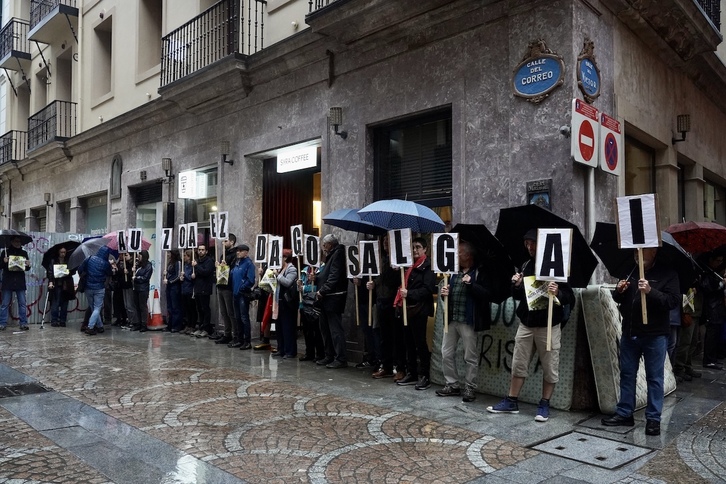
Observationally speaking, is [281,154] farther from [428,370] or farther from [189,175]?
[428,370]

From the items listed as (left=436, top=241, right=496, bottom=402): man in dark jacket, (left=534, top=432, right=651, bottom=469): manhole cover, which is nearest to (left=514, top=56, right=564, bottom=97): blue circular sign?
(left=436, top=241, right=496, bottom=402): man in dark jacket

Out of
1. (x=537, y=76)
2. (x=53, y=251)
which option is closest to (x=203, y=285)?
(x=53, y=251)

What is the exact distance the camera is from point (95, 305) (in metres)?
13.0

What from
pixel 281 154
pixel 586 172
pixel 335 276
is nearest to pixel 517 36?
pixel 586 172

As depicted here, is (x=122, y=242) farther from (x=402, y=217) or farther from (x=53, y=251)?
(x=402, y=217)

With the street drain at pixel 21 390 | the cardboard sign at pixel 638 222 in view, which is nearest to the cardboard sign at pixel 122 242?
the street drain at pixel 21 390

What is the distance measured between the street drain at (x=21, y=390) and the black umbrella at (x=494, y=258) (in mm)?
5302

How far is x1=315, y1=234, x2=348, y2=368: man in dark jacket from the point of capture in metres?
8.95

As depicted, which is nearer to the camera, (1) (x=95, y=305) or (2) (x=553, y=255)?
(2) (x=553, y=255)

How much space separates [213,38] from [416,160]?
5938mm

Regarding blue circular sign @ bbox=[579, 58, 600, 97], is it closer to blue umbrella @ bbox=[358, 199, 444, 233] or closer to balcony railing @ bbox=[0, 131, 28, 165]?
blue umbrella @ bbox=[358, 199, 444, 233]

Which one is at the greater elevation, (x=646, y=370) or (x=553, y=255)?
(x=553, y=255)

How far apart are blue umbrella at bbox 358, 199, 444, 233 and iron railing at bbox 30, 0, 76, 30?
52.3 feet

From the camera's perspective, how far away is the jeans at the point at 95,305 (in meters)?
12.8
